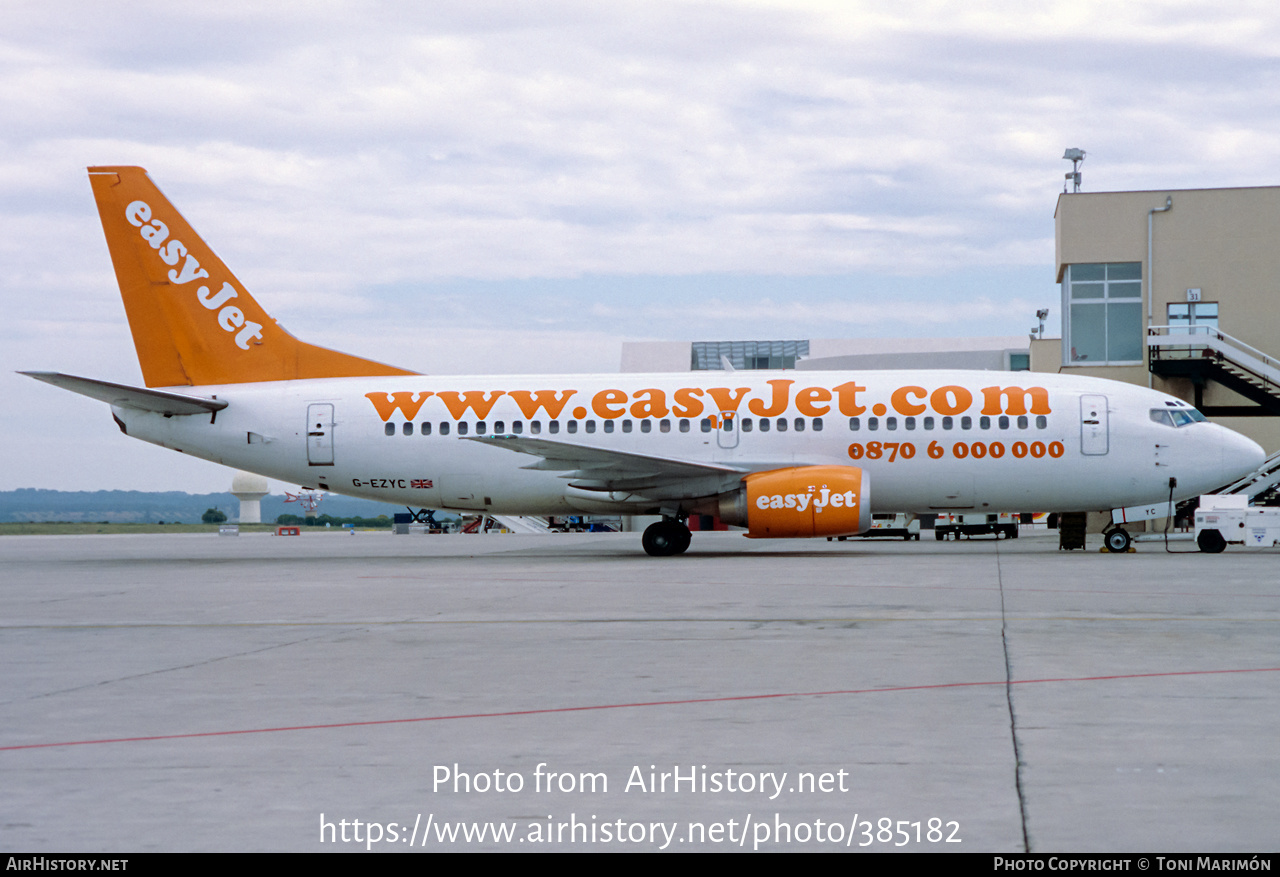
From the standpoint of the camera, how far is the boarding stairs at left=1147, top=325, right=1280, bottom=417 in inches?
1483

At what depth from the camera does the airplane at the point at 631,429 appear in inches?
950

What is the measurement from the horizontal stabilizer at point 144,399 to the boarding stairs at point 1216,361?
2804cm

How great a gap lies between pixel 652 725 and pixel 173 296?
892 inches

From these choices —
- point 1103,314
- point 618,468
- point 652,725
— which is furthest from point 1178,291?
point 652,725

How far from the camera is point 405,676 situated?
333 inches

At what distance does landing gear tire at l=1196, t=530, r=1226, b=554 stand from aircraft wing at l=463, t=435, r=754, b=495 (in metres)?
9.15

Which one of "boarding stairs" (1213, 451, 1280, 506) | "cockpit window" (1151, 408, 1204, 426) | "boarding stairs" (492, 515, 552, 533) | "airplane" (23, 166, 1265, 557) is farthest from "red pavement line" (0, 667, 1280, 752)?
"boarding stairs" (492, 515, 552, 533)

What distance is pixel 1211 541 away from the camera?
980 inches

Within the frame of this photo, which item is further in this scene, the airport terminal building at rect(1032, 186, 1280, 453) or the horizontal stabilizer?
the airport terminal building at rect(1032, 186, 1280, 453)

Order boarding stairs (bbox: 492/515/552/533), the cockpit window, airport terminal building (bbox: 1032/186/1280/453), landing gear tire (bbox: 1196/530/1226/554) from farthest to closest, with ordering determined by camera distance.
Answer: boarding stairs (bbox: 492/515/552/533) < airport terminal building (bbox: 1032/186/1280/453) < landing gear tire (bbox: 1196/530/1226/554) < the cockpit window

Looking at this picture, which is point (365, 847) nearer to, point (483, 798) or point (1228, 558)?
point (483, 798)

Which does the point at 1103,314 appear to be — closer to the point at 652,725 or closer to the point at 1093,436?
the point at 1093,436

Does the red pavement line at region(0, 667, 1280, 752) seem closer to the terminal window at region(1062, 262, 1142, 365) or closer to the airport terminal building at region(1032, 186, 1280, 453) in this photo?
the airport terminal building at region(1032, 186, 1280, 453)

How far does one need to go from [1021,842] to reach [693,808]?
123cm
